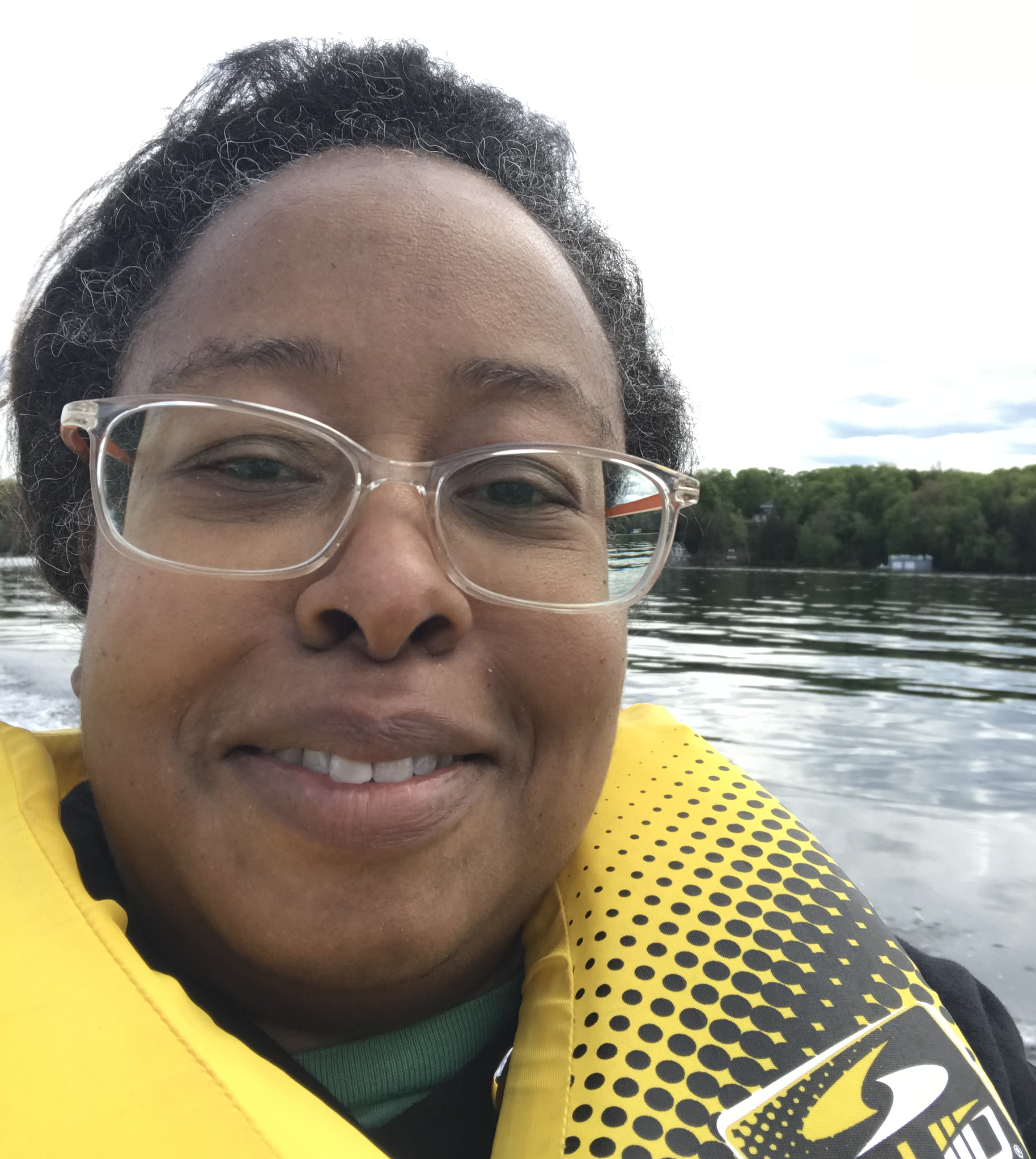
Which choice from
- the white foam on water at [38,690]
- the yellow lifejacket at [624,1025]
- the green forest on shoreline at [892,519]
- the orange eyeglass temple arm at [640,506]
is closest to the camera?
the yellow lifejacket at [624,1025]

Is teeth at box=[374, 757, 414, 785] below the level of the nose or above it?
below

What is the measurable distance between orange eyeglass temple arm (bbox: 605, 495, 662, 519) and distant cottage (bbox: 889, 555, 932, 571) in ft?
180

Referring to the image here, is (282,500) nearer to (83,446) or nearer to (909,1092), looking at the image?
(83,446)

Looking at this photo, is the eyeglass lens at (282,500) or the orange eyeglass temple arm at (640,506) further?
the orange eyeglass temple arm at (640,506)

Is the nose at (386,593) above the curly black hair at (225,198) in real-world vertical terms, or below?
below

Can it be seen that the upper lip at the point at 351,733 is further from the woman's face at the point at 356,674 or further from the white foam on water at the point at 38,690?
the white foam on water at the point at 38,690

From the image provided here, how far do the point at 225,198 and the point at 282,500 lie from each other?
646mm

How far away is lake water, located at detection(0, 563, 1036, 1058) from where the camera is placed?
4.32 m

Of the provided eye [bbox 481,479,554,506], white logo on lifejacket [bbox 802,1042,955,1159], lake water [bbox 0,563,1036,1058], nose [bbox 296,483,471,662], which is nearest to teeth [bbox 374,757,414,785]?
nose [bbox 296,483,471,662]

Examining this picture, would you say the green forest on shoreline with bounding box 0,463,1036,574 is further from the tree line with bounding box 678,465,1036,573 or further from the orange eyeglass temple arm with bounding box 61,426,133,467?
the orange eyeglass temple arm with bounding box 61,426,133,467

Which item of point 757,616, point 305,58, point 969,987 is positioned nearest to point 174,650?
point 305,58

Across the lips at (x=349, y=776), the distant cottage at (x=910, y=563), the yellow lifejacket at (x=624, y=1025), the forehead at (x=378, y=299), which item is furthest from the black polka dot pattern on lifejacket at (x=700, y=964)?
the distant cottage at (x=910, y=563)

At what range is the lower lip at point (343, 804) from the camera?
1.13 meters

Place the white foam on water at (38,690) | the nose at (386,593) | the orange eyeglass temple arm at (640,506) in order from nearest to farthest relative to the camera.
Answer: the nose at (386,593), the orange eyeglass temple arm at (640,506), the white foam on water at (38,690)
